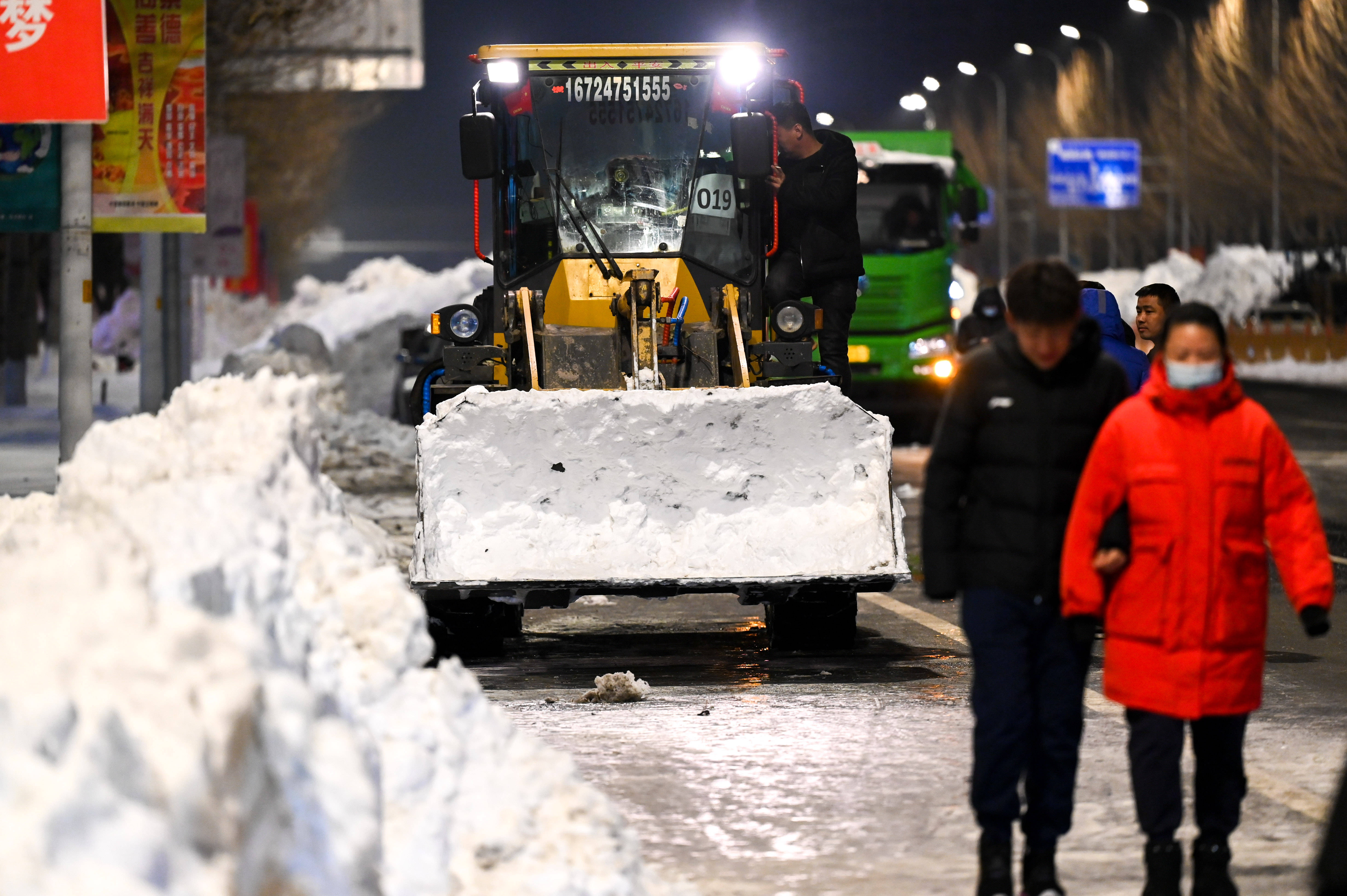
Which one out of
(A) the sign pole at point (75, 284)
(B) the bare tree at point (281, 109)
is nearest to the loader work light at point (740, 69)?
(A) the sign pole at point (75, 284)

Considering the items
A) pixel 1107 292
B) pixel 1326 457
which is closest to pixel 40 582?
pixel 1107 292

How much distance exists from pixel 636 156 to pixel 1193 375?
273 inches

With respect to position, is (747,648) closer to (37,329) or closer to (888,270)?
(888,270)

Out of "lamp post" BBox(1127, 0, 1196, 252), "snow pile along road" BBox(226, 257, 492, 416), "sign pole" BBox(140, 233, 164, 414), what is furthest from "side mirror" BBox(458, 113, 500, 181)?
"lamp post" BBox(1127, 0, 1196, 252)

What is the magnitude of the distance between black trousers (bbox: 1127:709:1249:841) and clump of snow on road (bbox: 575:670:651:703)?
11.0ft

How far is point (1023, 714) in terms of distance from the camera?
5.29 m

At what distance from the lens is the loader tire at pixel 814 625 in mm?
9844

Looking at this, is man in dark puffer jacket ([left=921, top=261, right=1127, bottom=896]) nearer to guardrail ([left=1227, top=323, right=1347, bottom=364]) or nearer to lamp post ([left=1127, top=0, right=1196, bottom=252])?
guardrail ([left=1227, top=323, right=1347, bottom=364])

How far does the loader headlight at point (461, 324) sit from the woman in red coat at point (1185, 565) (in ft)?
21.9

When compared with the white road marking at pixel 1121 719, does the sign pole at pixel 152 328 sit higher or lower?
higher

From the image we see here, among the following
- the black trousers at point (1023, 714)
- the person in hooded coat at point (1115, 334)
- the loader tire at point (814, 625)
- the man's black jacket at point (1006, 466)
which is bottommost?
the loader tire at point (814, 625)

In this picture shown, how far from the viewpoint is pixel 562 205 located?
11820 mm

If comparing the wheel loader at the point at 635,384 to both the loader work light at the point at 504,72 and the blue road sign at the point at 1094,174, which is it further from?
the blue road sign at the point at 1094,174

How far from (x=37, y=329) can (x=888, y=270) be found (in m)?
27.3
